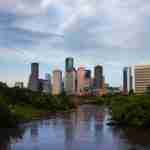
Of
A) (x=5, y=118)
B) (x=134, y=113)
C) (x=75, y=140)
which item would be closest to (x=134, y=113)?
(x=134, y=113)

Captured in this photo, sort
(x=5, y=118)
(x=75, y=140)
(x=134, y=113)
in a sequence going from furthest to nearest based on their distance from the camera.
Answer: (x=134, y=113) < (x=5, y=118) < (x=75, y=140)

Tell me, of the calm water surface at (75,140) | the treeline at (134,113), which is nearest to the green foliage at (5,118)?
the calm water surface at (75,140)

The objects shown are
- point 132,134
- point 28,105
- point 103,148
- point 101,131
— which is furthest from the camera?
point 28,105

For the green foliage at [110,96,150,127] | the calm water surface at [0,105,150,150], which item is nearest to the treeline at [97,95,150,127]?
the green foliage at [110,96,150,127]

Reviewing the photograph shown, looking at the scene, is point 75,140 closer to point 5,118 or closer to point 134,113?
point 5,118

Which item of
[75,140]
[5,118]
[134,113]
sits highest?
[134,113]

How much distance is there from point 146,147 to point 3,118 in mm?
27163

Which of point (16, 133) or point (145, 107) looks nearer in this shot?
point (16, 133)

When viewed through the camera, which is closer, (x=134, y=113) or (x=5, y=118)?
(x=5, y=118)

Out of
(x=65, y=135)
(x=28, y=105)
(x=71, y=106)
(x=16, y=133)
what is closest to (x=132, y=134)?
(x=65, y=135)

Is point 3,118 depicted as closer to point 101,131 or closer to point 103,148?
point 101,131

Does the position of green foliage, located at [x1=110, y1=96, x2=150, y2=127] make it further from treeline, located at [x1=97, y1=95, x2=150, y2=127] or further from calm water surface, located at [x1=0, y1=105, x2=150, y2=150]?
calm water surface, located at [x1=0, y1=105, x2=150, y2=150]

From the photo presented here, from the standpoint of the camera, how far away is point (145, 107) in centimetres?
6550

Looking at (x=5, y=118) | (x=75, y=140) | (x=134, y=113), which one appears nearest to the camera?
(x=75, y=140)
